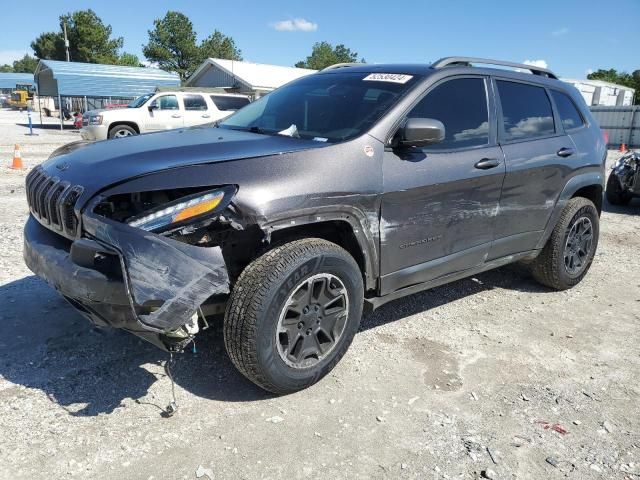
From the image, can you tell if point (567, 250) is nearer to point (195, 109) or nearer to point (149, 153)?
point (149, 153)

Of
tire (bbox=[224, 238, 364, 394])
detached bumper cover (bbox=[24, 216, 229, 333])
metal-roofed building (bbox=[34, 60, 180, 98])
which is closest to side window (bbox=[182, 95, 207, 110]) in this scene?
metal-roofed building (bbox=[34, 60, 180, 98])

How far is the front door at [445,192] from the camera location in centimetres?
325

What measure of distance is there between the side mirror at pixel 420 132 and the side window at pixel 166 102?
1551 centimetres

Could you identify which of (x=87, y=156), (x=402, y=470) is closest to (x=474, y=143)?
(x=402, y=470)

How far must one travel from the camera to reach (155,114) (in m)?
16.9

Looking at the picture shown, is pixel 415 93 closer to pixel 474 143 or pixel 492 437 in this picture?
pixel 474 143

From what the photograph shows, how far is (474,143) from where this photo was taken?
3744 millimetres

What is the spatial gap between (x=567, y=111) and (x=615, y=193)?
568 cm

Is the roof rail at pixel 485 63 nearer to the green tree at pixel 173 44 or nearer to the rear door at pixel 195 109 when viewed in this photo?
the rear door at pixel 195 109

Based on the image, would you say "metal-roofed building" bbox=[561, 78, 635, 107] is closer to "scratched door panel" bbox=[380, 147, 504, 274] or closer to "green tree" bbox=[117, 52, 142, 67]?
"scratched door panel" bbox=[380, 147, 504, 274]

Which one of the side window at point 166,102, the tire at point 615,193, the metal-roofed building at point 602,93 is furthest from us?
the metal-roofed building at point 602,93

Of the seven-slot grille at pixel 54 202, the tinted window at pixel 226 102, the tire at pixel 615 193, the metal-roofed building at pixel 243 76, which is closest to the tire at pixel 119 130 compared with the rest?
the tinted window at pixel 226 102

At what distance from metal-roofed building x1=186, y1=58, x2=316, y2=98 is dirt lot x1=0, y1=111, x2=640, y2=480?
30.9 m

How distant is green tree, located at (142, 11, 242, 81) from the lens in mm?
71875
